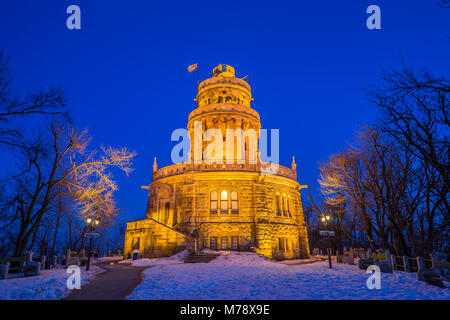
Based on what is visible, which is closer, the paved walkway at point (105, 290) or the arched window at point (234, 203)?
the paved walkway at point (105, 290)

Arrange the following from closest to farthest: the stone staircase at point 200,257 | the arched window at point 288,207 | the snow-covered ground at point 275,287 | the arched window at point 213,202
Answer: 1. the snow-covered ground at point 275,287
2. the stone staircase at point 200,257
3. the arched window at point 213,202
4. the arched window at point 288,207

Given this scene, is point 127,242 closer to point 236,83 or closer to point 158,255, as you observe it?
point 158,255

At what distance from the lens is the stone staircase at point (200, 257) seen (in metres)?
20.4

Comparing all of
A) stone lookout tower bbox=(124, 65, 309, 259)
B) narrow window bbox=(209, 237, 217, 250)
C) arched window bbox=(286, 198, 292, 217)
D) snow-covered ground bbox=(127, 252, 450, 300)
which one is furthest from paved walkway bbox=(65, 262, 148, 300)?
arched window bbox=(286, 198, 292, 217)

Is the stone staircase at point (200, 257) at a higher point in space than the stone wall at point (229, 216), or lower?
lower

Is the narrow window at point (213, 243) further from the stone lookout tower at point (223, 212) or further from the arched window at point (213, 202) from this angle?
the arched window at point (213, 202)

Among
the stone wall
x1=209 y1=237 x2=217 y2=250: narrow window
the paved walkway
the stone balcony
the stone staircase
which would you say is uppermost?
the stone balcony

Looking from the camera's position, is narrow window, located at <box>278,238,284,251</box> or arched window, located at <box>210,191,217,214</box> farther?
narrow window, located at <box>278,238,284,251</box>

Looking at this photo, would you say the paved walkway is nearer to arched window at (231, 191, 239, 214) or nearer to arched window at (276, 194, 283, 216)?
arched window at (231, 191, 239, 214)

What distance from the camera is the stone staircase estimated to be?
20.4 m

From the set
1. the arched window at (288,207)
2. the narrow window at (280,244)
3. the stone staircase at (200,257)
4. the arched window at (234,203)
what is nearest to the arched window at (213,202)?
the arched window at (234,203)

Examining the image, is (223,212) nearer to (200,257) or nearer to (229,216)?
(229,216)

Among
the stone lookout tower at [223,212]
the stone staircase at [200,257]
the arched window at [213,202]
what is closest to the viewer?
the stone staircase at [200,257]
